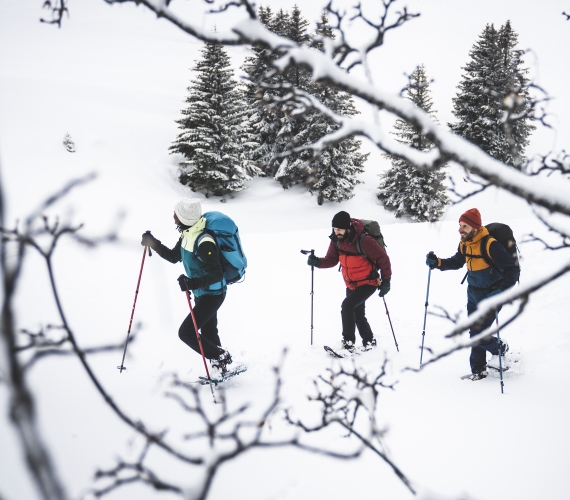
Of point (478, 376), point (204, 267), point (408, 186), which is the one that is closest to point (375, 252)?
point (478, 376)

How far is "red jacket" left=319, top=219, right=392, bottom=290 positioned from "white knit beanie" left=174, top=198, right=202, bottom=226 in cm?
205

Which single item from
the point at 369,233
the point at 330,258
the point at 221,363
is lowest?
the point at 221,363

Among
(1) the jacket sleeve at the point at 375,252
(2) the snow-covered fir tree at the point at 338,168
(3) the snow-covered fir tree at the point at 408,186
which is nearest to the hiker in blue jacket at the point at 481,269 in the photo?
(1) the jacket sleeve at the point at 375,252

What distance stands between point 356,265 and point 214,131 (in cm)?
1762

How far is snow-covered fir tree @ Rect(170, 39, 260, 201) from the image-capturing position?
20.2 metres

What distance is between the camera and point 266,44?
4.52 feet

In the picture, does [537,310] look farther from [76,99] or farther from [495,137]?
[76,99]

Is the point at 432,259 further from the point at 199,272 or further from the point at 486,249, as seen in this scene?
the point at 199,272

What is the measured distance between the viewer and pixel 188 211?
4.02 meters

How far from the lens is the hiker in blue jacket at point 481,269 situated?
3.93 m

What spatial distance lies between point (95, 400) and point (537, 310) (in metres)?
7.15

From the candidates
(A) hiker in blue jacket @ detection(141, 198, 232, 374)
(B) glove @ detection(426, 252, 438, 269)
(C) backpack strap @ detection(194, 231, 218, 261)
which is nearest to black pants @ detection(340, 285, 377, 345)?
(B) glove @ detection(426, 252, 438, 269)

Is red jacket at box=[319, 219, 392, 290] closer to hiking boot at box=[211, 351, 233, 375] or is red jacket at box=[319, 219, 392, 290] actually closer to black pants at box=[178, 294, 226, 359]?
black pants at box=[178, 294, 226, 359]

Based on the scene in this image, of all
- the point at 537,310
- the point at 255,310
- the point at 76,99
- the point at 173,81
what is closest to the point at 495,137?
the point at 537,310
